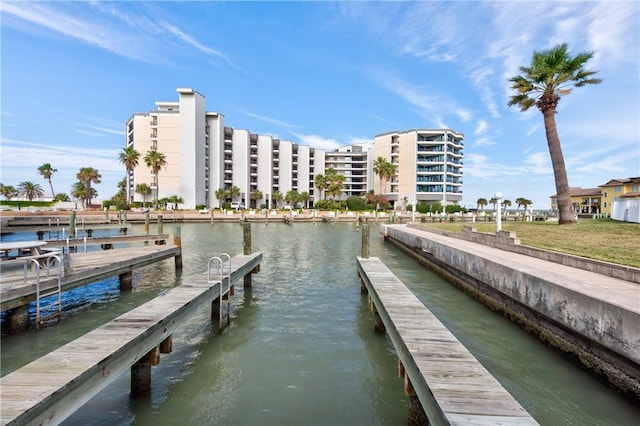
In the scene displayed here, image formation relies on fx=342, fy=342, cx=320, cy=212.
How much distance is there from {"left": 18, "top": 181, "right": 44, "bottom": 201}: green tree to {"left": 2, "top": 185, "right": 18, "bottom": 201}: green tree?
1680 millimetres

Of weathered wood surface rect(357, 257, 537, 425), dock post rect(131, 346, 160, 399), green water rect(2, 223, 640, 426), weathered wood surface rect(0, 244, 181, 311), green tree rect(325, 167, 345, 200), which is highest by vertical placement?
green tree rect(325, 167, 345, 200)

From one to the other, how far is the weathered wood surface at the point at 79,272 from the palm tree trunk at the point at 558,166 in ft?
84.2

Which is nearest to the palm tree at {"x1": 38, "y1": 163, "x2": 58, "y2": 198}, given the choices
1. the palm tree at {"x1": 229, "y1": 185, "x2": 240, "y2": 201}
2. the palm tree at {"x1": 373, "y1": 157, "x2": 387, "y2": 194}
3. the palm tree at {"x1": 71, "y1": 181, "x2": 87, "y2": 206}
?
the palm tree at {"x1": 71, "y1": 181, "x2": 87, "y2": 206}

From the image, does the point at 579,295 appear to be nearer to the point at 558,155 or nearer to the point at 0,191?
the point at 558,155

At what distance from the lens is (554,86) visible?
2325 centimetres

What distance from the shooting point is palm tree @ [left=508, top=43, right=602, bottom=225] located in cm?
2280

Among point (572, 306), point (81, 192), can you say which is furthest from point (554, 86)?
point (81, 192)

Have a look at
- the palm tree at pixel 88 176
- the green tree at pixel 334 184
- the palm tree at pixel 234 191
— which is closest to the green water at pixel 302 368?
the palm tree at pixel 234 191

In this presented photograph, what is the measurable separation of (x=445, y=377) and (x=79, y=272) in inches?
466

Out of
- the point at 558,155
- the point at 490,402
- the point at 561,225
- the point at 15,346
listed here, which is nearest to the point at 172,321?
the point at 15,346

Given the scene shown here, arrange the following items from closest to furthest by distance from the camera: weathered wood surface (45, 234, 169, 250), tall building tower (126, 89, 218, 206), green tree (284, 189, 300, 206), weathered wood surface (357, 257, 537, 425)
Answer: weathered wood surface (357, 257, 537, 425) < weathered wood surface (45, 234, 169, 250) < tall building tower (126, 89, 218, 206) < green tree (284, 189, 300, 206)

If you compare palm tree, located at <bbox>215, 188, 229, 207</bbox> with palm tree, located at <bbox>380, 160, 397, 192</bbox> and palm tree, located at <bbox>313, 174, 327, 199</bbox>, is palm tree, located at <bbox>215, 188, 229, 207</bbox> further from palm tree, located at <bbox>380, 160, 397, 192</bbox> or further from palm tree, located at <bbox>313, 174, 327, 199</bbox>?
palm tree, located at <bbox>380, 160, 397, 192</bbox>

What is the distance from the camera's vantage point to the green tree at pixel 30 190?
97688 mm

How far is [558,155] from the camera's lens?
2373 cm
